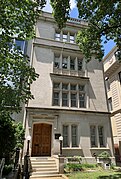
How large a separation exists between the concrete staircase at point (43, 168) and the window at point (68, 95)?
16.1 feet

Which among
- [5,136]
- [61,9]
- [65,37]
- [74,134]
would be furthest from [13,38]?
[65,37]

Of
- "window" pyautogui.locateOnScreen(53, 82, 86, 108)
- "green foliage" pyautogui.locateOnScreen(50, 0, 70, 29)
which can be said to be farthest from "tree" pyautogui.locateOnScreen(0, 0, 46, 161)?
"window" pyautogui.locateOnScreen(53, 82, 86, 108)

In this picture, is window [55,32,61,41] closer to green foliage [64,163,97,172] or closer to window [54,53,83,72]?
window [54,53,83,72]

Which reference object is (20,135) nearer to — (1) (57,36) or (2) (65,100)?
(2) (65,100)

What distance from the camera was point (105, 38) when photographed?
36.7 feet

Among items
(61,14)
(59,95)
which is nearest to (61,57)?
(59,95)

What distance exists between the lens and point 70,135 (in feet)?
41.5

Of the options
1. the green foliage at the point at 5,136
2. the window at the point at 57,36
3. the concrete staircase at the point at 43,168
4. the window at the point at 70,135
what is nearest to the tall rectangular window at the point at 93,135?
the window at the point at 70,135

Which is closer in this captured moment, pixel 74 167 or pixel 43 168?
pixel 43 168

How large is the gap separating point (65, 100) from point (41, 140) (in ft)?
14.0

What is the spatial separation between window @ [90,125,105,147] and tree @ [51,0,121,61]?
6.71 metres

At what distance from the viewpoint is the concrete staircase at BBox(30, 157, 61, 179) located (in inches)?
356

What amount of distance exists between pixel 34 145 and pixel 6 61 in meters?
7.66

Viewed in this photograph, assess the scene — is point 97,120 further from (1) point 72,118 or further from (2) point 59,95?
(2) point 59,95
